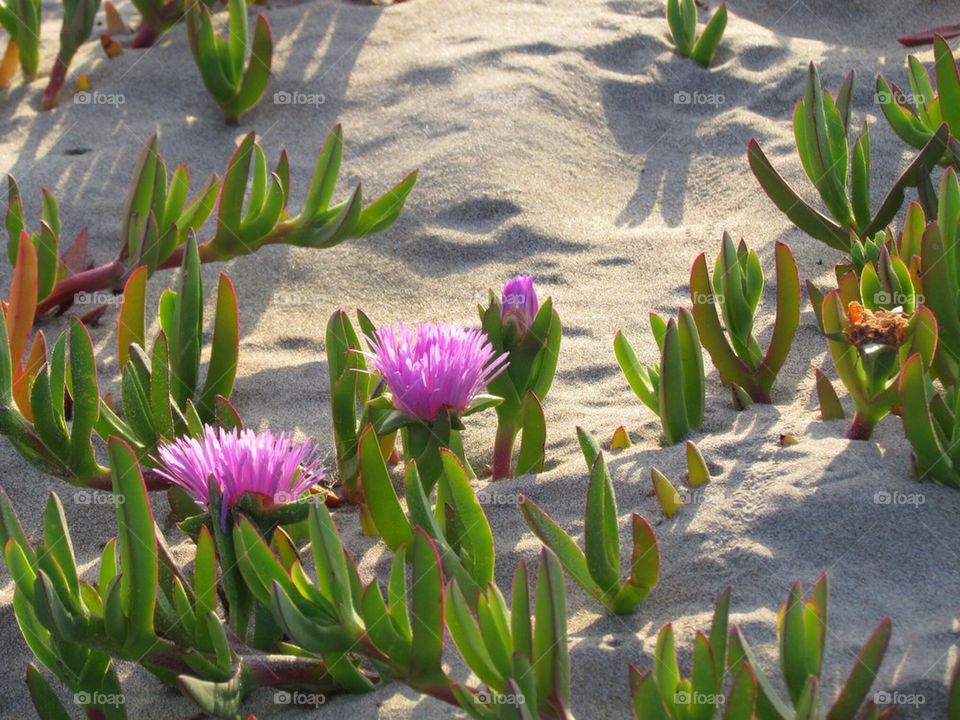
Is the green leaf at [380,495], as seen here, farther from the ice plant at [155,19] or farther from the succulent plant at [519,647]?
the ice plant at [155,19]

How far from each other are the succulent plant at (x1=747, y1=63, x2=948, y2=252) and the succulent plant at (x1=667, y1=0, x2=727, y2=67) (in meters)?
0.76

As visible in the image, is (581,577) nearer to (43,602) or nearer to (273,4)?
(43,602)

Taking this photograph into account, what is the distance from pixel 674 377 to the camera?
1453 mm

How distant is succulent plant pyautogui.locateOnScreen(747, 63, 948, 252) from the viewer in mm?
1786

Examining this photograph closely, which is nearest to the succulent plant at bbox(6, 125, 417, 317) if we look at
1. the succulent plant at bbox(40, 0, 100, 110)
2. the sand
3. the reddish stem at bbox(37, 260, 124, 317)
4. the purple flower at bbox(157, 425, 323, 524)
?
the reddish stem at bbox(37, 260, 124, 317)

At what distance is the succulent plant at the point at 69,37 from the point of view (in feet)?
8.51

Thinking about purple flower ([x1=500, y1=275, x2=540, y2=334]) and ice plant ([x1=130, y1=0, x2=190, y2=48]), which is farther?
ice plant ([x1=130, y1=0, x2=190, y2=48])

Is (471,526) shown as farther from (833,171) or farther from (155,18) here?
(155,18)

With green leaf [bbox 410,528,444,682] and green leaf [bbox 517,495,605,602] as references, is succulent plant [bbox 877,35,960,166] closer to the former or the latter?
green leaf [bbox 517,495,605,602]

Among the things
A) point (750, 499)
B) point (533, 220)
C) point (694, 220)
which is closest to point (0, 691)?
point (750, 499)

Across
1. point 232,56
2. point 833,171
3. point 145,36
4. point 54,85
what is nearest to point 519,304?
point 833,171

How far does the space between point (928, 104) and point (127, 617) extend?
1.53 meters

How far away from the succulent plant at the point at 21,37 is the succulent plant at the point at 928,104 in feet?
5.95

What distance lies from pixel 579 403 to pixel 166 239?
2.40ft
